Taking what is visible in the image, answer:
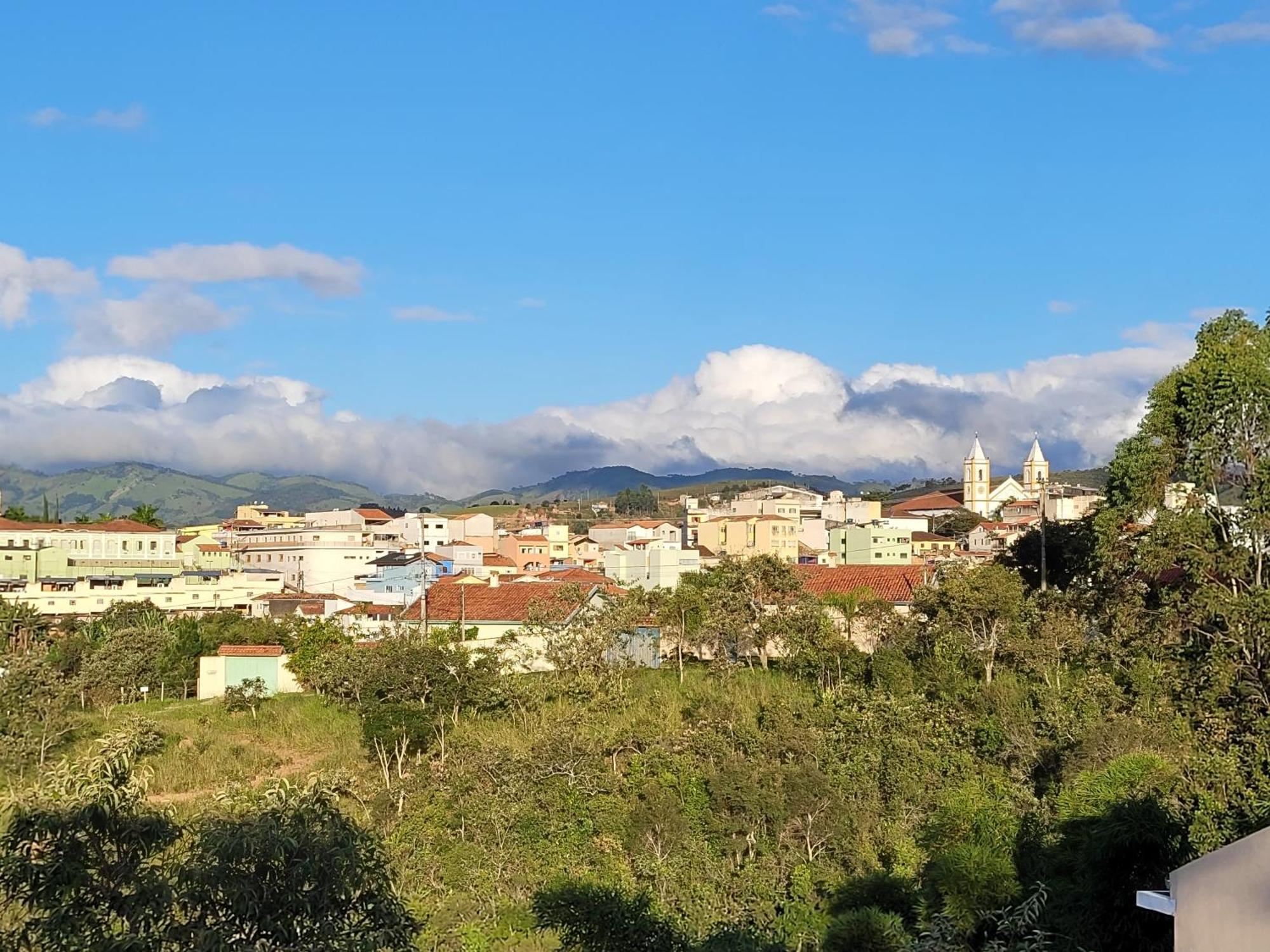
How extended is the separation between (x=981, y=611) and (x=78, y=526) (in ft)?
140

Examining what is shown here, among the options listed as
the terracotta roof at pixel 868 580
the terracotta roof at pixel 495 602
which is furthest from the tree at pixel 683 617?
the terracotta roof at pixel 868 580

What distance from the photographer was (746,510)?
71.7 metres

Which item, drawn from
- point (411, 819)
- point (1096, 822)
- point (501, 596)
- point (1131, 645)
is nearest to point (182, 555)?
point (501, 596)

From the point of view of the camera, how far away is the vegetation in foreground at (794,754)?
10.2m

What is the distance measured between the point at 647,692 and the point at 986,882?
42.7 ft

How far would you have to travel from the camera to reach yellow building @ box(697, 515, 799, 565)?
5444 centimetres

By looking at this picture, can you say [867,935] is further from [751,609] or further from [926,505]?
[926,505]

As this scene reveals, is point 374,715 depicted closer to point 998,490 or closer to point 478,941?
point 478,941

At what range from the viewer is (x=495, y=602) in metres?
30.4

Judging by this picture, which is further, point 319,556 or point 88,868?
point 319,556

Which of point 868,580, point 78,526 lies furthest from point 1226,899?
point 78,526

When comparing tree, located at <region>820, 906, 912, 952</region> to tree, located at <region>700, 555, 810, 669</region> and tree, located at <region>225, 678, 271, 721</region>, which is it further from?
tree, located at <region>225, 678, 271, 721</region>

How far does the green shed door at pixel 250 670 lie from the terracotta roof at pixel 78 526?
25073 mm

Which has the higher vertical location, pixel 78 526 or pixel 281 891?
pixel 78 526
